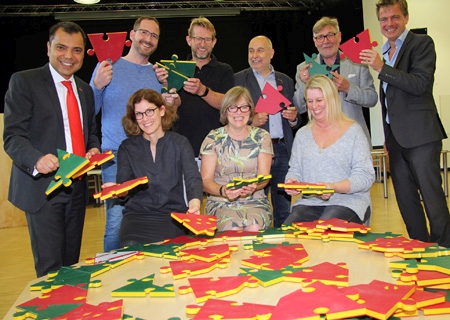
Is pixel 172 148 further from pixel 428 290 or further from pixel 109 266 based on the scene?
pixel 428 290

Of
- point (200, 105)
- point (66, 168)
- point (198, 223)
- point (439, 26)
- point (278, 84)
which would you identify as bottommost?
point (198, 223)

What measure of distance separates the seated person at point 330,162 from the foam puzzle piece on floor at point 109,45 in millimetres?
1364

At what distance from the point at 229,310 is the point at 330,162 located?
5.75 feet

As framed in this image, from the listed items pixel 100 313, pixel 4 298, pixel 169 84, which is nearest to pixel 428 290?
pixel 100 313

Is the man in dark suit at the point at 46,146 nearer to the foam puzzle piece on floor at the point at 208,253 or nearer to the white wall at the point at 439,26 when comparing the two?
the foam puzzle piece on floor at the point at 208,253

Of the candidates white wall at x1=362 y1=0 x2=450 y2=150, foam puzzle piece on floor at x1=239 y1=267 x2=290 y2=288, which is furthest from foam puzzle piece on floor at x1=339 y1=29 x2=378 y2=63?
white wall at x1=362 y1=0 x2=450 y2=150

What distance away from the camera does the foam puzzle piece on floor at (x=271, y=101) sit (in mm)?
3707

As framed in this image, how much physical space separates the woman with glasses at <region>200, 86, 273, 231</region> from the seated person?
283 mm

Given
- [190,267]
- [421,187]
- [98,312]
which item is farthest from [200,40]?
[98,312]

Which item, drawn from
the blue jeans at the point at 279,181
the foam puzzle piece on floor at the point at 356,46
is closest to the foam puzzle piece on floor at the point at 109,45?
the blue jeans at the point at 279,181

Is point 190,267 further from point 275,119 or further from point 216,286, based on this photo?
point 275,119

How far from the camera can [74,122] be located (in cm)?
291

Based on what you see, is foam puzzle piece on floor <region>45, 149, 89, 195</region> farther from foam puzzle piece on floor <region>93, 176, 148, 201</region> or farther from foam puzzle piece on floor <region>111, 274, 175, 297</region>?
foam puzzle piece on floor <region>111, 274, 175, 297</region>

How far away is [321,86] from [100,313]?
2.10 m
